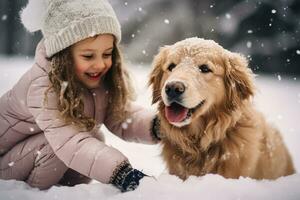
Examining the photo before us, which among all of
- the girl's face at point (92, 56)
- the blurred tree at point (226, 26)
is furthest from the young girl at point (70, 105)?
the blurred tree at point (226, 26)

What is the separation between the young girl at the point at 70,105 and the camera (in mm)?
2582

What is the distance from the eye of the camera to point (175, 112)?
109 inches

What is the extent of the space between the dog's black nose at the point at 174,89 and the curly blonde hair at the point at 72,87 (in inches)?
22.5

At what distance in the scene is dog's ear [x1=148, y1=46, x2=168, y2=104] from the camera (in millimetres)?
3012

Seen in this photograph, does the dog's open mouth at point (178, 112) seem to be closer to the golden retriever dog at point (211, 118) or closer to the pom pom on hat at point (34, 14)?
the golden retriever dog at point (211, 118)

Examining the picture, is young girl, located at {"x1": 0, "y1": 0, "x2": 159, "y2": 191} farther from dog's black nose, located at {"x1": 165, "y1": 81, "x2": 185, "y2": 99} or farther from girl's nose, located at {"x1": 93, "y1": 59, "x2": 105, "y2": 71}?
dog's black nose, located at {"x1": 165, "y1": 81, "x2": 185, "y2": 99}

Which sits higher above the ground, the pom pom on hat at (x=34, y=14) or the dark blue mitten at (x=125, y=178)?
the pom pom on hat at (x=34, y=14)

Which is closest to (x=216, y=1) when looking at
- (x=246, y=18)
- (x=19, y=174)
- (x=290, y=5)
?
(x=246, y=18)

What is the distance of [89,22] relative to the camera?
2.70 meters

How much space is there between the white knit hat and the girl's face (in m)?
0.07

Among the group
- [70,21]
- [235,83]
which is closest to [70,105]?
[70,21]

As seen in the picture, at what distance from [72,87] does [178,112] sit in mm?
689

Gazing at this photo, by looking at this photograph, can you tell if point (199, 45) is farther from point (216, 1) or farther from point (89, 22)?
point (216, 1)

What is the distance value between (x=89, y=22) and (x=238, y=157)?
1268 mm
